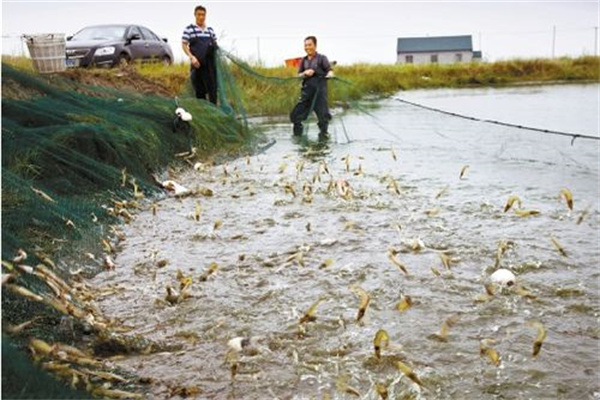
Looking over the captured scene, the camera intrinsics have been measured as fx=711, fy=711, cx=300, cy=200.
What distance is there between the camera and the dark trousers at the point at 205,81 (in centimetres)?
1105

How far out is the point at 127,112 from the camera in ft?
28.1

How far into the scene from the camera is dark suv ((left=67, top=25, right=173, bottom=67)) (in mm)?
16516

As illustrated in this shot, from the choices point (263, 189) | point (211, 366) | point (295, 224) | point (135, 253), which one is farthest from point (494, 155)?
point (211, 366)

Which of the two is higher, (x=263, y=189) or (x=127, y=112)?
(x=127, y=112)

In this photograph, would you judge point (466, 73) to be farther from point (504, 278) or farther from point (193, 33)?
point (504, 278)

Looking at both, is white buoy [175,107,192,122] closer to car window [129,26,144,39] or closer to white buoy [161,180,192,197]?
white buoy [161,180,192,197]

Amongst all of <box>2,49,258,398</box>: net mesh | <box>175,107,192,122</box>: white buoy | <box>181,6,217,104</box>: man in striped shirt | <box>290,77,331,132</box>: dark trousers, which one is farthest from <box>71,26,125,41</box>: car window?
→ <box>175,107,192,122</box>: white buoy

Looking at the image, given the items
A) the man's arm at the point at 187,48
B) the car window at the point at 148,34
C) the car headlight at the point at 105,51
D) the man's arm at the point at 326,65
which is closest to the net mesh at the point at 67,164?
the man's arm at the point at 187,48

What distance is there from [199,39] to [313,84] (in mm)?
2054

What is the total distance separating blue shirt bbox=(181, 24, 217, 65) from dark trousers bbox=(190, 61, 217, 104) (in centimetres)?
30

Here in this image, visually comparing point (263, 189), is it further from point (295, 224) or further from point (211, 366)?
point (211, 366)

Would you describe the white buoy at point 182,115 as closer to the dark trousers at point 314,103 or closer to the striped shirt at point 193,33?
the striped shirt at point 193,33

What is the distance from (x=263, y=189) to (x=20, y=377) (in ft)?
17.4

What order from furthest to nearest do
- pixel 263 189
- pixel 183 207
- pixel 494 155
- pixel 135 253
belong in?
pixel 494 155 < pixel 263 189 < pixel 183 207 < pixel 135 253
